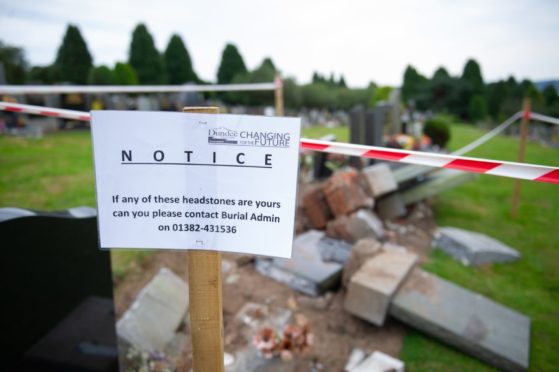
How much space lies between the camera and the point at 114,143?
4.36 ft

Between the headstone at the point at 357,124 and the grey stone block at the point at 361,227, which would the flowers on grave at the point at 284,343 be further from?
the headstone at the point at 357,124

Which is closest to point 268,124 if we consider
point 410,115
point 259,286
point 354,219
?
point 259,286

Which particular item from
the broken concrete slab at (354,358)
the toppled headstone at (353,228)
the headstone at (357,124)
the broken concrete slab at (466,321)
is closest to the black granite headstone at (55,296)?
the broken concrete slab at (354,358)

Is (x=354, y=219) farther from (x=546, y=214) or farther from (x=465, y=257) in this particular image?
(x=546, y=214)

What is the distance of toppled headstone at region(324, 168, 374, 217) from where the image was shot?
14.9ft

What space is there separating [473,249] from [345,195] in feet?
5.81

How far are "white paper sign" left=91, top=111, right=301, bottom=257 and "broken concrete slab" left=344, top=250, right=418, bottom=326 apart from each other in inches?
72.4

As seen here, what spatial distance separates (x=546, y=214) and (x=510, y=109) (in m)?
29.0

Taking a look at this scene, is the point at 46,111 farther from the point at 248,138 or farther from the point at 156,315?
the point at 156,315

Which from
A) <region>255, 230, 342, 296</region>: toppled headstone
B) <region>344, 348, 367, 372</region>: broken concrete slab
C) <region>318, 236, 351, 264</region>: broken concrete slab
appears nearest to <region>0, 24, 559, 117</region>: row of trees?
<region>318, 236, 351, 264</region>: broken concrete slab

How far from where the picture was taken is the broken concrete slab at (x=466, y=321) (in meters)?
2.66

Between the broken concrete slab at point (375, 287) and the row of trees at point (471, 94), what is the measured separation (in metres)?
27.7

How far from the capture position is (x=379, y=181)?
4.91m

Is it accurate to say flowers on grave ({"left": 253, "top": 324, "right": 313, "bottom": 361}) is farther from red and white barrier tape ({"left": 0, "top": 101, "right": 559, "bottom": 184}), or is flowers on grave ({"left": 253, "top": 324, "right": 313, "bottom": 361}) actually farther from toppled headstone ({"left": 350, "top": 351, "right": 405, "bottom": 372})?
red and white barrier tape ({"left": 0, "top": 101, "right": 559, "bottom": 184})
